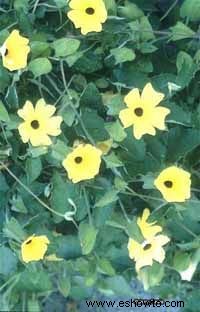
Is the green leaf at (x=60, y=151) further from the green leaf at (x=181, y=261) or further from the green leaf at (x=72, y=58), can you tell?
the green leaf at (x=181, y=261)

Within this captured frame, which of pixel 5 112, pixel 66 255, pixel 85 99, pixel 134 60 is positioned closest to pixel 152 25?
pixel 134 60

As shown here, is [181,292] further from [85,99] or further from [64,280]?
[85,99]

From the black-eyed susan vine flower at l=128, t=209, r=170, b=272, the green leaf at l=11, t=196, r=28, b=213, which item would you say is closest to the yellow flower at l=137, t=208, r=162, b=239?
the black-eyed susan vine flower at l=128, t=209, r=170, b=272

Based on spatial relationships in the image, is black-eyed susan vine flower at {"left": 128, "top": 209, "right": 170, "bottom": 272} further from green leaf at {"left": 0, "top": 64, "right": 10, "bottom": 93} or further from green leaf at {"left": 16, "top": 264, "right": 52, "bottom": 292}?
green leaf at {"left": 0, "top": 64, "right": 10, "bottom": 93}

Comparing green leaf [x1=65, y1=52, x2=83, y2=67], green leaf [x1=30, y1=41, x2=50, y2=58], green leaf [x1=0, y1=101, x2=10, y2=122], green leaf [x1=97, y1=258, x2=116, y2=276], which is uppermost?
green leaf [x1=30, y1=41, x2=50, y2=58]

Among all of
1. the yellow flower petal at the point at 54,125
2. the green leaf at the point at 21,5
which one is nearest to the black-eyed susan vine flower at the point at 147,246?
the yellow flower petal at the point at 54,125

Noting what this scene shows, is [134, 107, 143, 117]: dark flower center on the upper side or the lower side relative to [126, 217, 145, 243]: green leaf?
upper

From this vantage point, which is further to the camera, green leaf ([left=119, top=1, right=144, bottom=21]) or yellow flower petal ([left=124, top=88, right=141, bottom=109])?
green leaf ([left=119, top=1, right=144, bottom=21])
